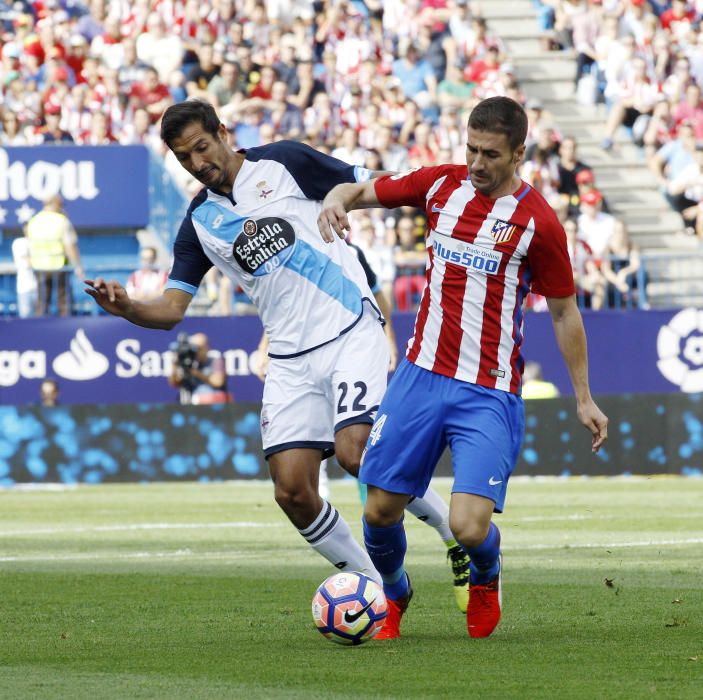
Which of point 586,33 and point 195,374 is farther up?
point 586,33

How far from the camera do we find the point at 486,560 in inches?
281

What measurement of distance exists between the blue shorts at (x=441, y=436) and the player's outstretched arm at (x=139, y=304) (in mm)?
1301

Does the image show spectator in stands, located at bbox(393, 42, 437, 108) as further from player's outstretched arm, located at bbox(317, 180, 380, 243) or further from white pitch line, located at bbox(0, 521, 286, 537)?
player's outstretched arm, located at bbox(317, 180, 380, 243)

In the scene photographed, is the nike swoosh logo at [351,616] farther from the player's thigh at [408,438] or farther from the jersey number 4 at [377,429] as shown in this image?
the jersey number 4 at [377,429]

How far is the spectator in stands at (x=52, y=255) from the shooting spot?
21156 mm

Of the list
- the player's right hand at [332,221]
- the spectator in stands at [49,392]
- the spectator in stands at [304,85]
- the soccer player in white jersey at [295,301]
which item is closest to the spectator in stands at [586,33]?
the spectator in stands at [304,85]

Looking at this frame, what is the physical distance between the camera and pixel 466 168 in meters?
7.11

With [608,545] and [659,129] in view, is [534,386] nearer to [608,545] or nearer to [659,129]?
[659,129]

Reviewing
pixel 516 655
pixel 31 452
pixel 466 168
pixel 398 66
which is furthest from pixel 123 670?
pixel 398 66

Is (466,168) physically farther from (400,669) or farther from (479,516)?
(400,669)

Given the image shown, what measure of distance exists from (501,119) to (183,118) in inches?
65.2

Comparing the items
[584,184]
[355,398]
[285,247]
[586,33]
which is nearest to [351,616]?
[355,398]

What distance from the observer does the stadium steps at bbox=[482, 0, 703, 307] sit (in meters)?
25.2

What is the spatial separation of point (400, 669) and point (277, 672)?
0.47 metres
